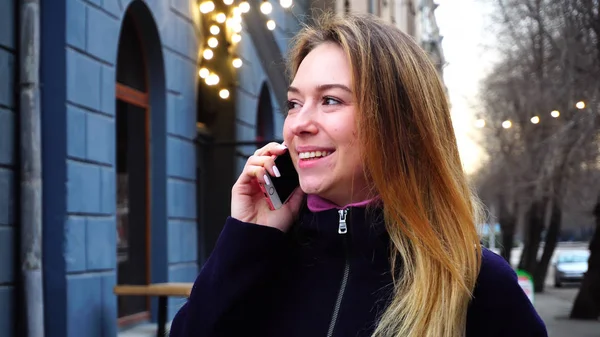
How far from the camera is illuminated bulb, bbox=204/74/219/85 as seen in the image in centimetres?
1062

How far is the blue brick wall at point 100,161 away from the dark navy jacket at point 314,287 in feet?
14.9

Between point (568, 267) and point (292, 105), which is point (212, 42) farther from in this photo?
point (568, 267)

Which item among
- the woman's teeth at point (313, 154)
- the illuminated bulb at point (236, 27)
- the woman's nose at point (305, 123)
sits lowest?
the woman's teeth at point (313, 154)

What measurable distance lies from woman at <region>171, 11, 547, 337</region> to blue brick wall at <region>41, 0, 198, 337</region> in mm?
4577

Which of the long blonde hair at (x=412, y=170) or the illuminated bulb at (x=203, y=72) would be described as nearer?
the long blonde hair at (x=412, y=170)

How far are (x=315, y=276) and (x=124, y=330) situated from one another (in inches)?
274

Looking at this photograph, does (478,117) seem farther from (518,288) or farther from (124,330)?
(518,288)

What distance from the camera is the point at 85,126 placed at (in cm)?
745

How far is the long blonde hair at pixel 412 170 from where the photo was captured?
2062 millimetres

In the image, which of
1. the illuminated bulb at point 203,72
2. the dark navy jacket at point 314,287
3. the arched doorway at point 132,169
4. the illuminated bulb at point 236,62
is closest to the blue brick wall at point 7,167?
the arched doorway at point 132,169

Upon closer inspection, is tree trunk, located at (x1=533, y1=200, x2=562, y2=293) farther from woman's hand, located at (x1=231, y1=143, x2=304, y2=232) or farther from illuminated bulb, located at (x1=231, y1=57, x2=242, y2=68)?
woman's hand, located at (x1=231, y1=143, x2=304, y2=232)

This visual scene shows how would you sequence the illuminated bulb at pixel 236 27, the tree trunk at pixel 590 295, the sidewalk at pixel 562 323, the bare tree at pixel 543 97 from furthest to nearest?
1. the tree trunk at pixel 590 295
2. the sidewalk at pixel 562 323
3. the bare tree at pixel 543 97
4. the illuminated bulb at pixel 236 27

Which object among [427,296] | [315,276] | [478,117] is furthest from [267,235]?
[478,117]

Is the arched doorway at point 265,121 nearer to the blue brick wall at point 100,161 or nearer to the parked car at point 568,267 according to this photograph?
the blue brick wall at point 100,161
